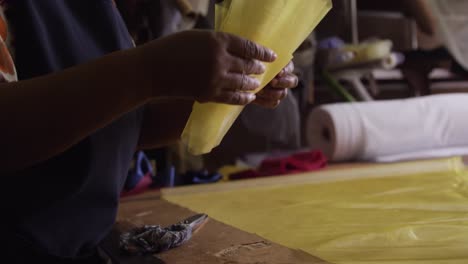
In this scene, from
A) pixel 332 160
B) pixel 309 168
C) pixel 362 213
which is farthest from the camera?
pixel 332 160

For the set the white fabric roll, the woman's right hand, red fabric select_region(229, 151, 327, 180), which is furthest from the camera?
the white fabric roll

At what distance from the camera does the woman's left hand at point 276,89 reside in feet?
2.11

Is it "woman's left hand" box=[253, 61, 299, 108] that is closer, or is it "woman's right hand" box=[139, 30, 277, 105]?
"woman's right hand" box=[139, 30, 277, 105]

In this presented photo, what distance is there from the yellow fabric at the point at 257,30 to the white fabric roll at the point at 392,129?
1150mm

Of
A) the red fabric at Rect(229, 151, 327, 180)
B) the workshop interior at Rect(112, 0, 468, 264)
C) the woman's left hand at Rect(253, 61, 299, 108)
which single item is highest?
the woman's left hand at Rect(253, 61, 299, 108)

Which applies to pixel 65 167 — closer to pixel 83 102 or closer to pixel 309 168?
pixel 83 102

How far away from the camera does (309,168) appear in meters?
1.51

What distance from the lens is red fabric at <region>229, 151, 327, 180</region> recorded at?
4.81 ft

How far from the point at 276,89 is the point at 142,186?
0.77m

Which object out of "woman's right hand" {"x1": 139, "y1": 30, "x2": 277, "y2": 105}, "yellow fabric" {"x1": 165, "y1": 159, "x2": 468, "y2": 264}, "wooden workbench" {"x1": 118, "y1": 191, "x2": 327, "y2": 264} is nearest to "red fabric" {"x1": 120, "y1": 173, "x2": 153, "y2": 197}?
"yellow fabric" {"x1": 165, "y1": 159, "x2": 468, "y2": 264}

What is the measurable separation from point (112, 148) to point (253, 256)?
0.23 m

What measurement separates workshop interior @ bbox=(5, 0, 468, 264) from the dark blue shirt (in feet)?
0.19

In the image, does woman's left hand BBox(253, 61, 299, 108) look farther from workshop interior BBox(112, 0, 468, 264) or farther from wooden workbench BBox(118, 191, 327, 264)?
wooden workbench BBox(118, 191, 327, 264)

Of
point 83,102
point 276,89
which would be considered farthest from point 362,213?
point 83,102
